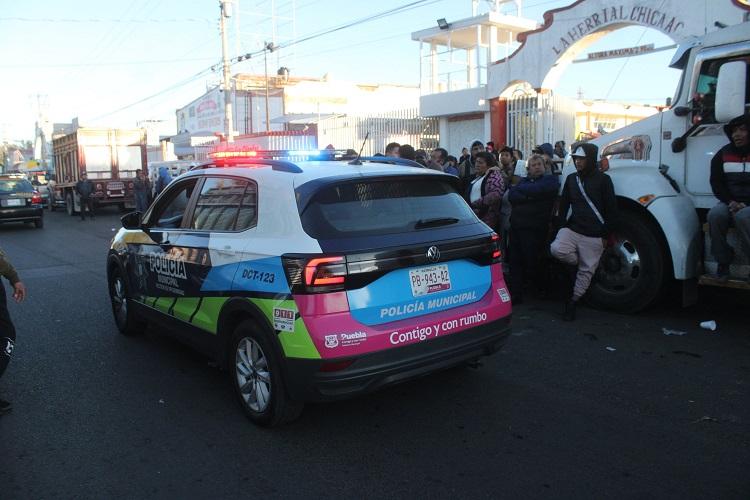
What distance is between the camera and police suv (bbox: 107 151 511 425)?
354 cm

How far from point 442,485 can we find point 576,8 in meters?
13.7

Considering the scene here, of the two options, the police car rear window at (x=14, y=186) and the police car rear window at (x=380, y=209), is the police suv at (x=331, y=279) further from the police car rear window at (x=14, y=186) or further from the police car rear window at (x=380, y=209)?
the police car rear window at (x=14, y=186)

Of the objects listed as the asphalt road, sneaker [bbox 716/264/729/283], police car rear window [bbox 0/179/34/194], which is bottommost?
the asphalt road

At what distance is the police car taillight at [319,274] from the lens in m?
3.50

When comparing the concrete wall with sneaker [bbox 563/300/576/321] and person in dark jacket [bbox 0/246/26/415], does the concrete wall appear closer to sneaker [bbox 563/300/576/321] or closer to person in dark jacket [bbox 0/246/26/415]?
sneaker [bbox 563/300/576/321]

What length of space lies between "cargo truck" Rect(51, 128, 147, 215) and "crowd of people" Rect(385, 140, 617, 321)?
1897 cm

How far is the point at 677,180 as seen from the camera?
6.12 meters

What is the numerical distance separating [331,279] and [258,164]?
4.44 feet

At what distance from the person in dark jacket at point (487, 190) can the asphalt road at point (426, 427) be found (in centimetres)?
178

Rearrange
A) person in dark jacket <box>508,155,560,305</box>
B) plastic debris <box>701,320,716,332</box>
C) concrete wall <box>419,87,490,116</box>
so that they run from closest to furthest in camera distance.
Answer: plastic debris <box>701,320,716,332</box> < person in dark jacket <box>508,155,560,305</box> < concrete wall <box>419,87,490,116</box>

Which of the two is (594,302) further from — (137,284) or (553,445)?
A: (137,284)

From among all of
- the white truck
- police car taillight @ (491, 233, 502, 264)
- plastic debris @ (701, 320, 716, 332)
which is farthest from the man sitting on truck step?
police car taillight @ (491, 233, 502, 264)

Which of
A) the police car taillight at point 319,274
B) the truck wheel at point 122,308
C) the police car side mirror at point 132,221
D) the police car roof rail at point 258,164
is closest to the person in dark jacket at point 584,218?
the police car roof rail at point 258,164

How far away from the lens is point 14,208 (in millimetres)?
18188
